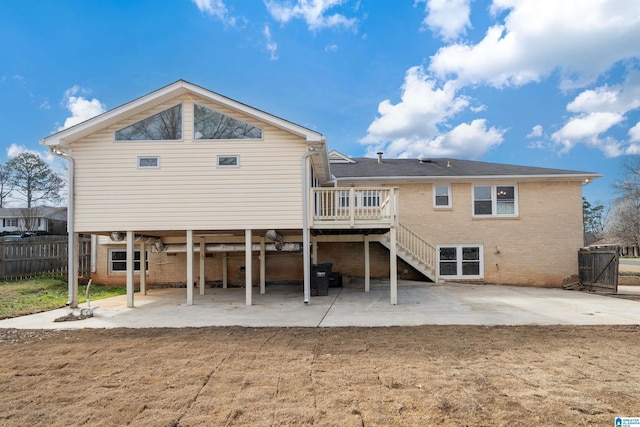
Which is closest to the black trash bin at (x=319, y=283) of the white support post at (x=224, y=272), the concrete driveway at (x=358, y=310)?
the concrete driveway at (x=358, y=310)

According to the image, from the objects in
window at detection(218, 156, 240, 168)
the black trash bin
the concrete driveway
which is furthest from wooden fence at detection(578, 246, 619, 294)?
window at detection(218, 156, 240, 168)

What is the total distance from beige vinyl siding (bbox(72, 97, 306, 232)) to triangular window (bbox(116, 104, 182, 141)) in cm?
16

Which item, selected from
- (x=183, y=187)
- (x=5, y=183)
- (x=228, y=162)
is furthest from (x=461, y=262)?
(x=5, y=183)

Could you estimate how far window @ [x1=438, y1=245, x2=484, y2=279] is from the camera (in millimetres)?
15484

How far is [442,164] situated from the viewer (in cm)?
1788

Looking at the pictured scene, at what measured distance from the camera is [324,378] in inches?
180

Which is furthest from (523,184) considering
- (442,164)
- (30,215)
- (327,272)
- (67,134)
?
(30,215)

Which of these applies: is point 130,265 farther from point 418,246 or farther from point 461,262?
point 461,262

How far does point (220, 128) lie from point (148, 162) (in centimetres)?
217

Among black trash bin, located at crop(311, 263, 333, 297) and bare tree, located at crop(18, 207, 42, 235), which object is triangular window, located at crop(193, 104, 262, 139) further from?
bare tree, located at crop(18, 207, 42, 235)

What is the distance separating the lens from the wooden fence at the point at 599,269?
1319cm

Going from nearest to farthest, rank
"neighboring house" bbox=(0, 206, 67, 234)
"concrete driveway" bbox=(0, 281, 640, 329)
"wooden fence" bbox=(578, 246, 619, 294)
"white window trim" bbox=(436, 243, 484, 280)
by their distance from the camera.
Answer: "concrete driveway" bbox=(0, 281, 640, 329) < "wooden fence" bbox=(578, 246, 619, 294) < "white window trim" bbox=(436, 243, 484, 280) < "neighboring house" bbox=(0, 206, 67, 234)

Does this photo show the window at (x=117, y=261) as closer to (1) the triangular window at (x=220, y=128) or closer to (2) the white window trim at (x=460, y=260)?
(1) the triangular window at (x=220, y=128)

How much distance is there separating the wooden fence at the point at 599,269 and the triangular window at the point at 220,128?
1269cm
